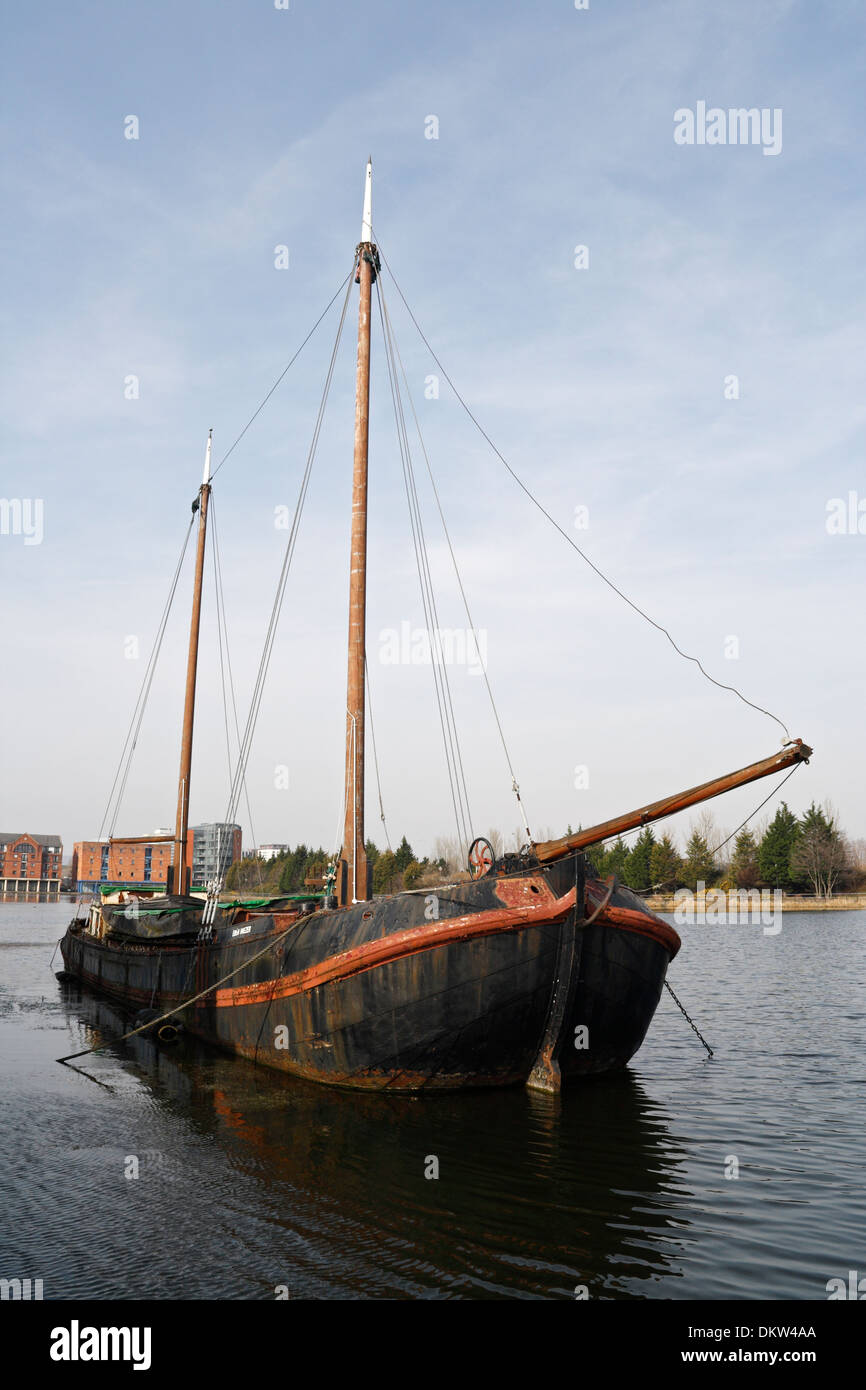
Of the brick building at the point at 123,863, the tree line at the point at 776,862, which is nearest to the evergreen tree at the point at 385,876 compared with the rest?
the tree line at the point at 776,862

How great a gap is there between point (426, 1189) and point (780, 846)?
85.6m

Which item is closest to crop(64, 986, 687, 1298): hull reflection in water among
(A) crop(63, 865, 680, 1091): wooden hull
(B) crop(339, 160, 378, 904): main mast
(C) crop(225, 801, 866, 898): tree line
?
(A) crop(63, 865, 680, 1091): wooden hull

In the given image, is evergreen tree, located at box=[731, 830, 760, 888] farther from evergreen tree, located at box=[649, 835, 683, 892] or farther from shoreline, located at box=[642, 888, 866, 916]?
evergreen tree, located at box=[649, 835, 683, 892]

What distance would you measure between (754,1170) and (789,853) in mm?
83366

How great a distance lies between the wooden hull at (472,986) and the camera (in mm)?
12539

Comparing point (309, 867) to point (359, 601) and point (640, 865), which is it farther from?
point (359, 601)

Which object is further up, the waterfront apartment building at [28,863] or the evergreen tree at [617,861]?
the evergreen tree at [617,861]

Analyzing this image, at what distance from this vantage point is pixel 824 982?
2961cm

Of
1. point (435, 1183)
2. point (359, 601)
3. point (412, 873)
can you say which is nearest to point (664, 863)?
point (412, 873)

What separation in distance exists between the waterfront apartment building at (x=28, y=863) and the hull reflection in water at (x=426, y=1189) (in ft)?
599

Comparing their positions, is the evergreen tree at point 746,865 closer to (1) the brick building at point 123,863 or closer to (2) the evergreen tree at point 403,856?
(2) the evergreen tree at point 403,856

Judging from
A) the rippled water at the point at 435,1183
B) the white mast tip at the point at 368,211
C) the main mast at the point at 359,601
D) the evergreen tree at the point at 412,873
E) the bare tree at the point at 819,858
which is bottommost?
the evergreen tree at the point at 412,873

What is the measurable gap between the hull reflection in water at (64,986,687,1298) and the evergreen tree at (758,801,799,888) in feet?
260
